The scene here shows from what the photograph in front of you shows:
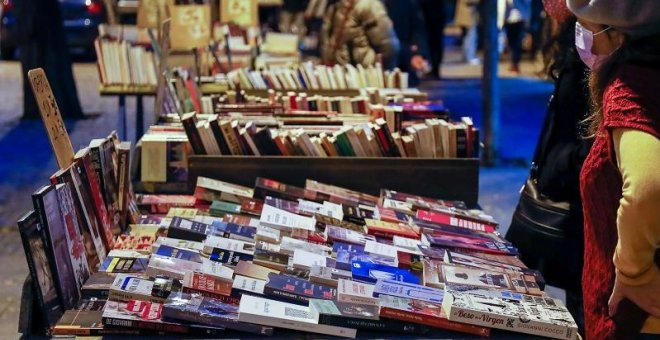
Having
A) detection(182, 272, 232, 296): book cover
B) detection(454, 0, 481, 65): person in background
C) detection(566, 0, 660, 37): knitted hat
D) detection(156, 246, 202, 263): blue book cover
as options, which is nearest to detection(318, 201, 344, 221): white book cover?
detection(156, 246, 202, 263): blue book cover

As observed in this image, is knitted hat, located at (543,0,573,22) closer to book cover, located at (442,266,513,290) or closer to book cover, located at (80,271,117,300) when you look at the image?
book cover, located at (442,266,513,290)

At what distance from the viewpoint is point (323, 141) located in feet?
13.3

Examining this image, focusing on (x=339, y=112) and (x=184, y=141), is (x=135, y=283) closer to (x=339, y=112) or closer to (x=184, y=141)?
(x=184, y=141)

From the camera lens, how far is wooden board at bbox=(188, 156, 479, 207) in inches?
157

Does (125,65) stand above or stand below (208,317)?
above

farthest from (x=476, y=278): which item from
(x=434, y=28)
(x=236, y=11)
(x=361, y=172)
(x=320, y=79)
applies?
(x=434, y=28)

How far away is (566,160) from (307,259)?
3.83 ft

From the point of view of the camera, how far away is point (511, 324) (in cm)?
260

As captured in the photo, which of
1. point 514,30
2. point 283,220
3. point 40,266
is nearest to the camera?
point 40,266

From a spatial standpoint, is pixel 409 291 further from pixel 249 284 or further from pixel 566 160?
pixel 566 160

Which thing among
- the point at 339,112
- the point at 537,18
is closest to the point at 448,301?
the point at 339,112

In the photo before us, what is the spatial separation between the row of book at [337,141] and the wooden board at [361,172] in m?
0.06

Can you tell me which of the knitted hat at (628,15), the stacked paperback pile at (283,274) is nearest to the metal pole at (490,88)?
the stacked paperback pile at (283,274)

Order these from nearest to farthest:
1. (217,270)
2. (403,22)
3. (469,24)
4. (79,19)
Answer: (217,270), (403,22), (469,24), (79,19)
